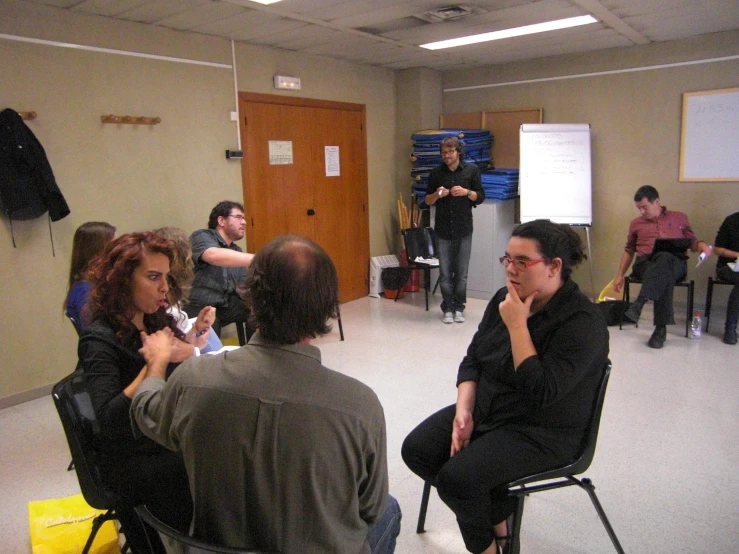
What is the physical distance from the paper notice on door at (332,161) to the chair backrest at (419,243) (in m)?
0.92

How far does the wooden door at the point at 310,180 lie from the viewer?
4.88 metres

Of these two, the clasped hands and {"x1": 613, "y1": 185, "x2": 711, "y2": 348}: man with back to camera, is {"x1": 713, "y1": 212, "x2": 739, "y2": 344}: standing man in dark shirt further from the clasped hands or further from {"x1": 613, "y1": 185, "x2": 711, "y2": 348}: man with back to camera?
the clasped hands

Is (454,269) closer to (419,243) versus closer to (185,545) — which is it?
(419,243)

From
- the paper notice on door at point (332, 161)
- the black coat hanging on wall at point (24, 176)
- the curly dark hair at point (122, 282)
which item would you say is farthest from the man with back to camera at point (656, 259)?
the black coat hanging on wall at point (24, 176)

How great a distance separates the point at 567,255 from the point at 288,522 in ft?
3.91

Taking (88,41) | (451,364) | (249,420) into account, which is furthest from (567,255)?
(88,41)

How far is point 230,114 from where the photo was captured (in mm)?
4570

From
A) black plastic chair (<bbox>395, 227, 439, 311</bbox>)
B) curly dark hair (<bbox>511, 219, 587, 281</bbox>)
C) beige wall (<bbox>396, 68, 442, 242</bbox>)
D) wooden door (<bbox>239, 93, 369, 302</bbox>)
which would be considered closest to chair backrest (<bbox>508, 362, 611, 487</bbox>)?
curly dark hair (<bbox>511, 219, 587, 281</bbox>)

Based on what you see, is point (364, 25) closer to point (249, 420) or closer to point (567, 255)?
point (567, 255)

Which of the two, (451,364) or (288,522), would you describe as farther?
(451,364)

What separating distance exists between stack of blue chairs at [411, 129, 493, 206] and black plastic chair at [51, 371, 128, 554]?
15.5 feet

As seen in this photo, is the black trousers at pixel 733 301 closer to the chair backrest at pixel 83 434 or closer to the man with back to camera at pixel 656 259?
the man with back to camera at pixel 656 259

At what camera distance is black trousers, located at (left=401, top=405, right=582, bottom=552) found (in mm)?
1650

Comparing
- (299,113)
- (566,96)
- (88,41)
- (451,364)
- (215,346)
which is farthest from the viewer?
(566,96)
